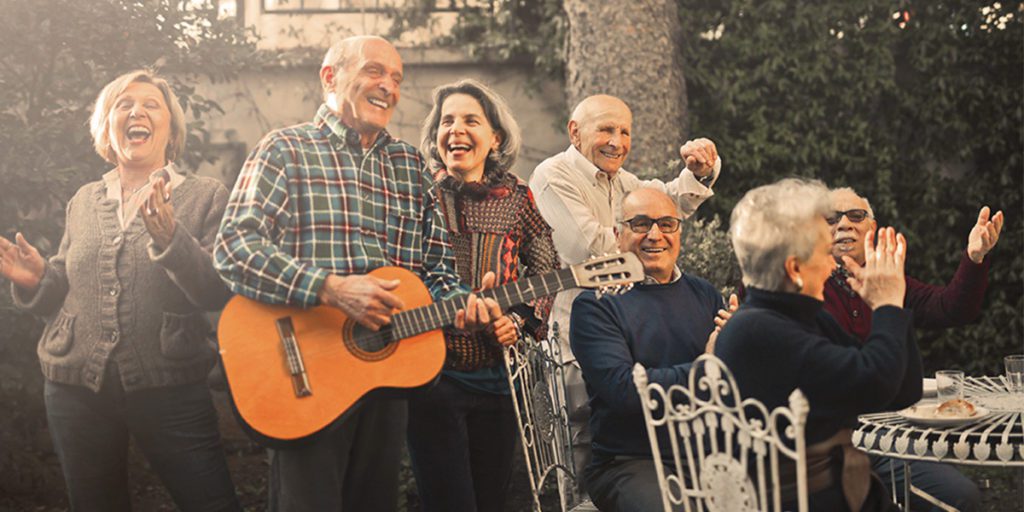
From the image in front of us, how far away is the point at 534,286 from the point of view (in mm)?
2846

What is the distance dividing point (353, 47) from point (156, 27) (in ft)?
7.18

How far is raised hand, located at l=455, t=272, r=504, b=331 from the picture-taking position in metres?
2.78

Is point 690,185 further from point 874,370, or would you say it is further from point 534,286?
point 874,370

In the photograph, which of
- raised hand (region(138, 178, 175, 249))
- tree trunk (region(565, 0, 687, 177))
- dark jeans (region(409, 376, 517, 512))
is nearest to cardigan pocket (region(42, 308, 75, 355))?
raised hand (region(138, 178, 175, 249))

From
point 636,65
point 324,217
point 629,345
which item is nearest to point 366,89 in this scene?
point 324,217

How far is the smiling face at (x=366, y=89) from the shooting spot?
9.17 ft

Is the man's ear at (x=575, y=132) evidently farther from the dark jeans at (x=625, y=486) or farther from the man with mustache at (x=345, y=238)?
the dark jeans at (x=625, y=486)

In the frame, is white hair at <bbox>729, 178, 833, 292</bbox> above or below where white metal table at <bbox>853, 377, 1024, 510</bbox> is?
above

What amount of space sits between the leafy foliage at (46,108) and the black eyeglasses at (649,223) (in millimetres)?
2521

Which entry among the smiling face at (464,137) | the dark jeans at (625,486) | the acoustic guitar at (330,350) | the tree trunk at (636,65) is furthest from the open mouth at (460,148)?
the tree trunk at (636,65)

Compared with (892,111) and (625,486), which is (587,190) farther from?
(892,111)

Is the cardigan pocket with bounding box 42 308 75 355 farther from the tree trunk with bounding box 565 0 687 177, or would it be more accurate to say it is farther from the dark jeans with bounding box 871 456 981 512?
the tree trunk with bounding box 565 0 687 177

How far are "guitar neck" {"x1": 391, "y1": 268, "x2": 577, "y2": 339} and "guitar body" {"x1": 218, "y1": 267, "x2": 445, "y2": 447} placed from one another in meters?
0.04

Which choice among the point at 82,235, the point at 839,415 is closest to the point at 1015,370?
the point at 839,415
